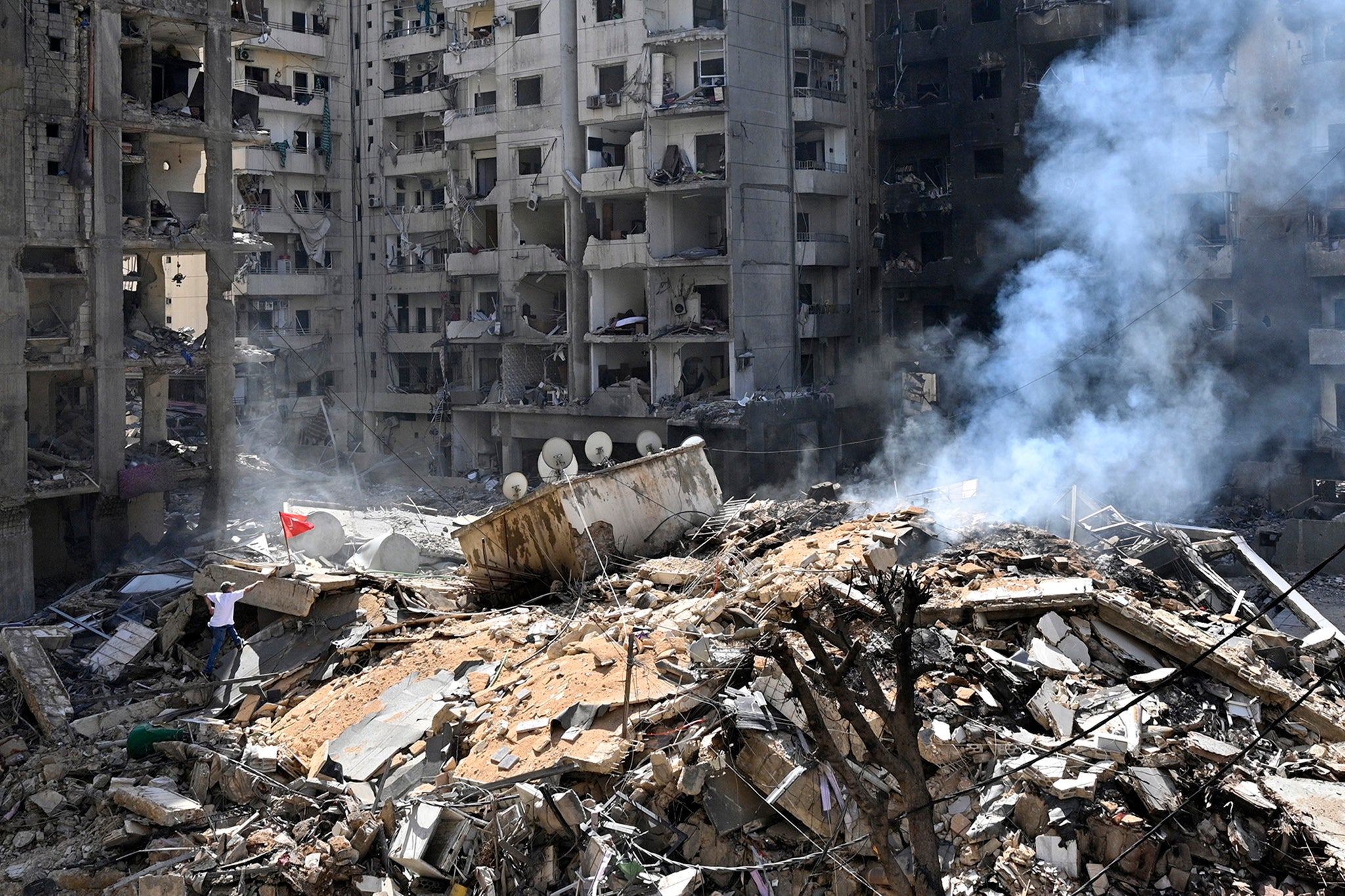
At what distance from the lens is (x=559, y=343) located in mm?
39562

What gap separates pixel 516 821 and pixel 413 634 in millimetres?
6181

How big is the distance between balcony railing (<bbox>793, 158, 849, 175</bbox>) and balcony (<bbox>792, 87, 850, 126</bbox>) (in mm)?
1191

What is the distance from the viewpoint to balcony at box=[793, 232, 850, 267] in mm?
37906

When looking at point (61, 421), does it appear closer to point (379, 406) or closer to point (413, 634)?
point (413, 634)

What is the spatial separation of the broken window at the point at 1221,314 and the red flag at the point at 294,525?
81.6ft

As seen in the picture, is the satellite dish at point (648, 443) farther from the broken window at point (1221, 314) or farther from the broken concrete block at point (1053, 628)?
the broken concrete block at point (1053, 628)

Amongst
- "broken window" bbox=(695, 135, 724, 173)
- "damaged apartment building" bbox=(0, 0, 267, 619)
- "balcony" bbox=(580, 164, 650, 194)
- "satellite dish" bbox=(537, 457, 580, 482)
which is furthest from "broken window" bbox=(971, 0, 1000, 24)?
"satellite dish" bbox=(537, 457, 580, 482)

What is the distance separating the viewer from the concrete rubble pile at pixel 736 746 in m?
11.9

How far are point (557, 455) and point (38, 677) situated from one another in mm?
11152

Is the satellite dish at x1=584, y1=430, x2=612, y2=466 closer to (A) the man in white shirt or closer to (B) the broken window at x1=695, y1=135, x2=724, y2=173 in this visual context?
(A) the man in white shirt

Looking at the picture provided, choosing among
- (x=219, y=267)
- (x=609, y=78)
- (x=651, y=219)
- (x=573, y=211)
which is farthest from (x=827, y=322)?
(x=219, y=267)

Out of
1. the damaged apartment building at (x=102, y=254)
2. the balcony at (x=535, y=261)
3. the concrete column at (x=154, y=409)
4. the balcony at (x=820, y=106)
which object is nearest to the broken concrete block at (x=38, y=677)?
the damaged apartment building at (x=102, y=254)

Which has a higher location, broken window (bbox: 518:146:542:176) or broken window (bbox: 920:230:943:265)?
broken window (bbox: 518:146:542:176)

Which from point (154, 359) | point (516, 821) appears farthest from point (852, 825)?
point (154, 359)
